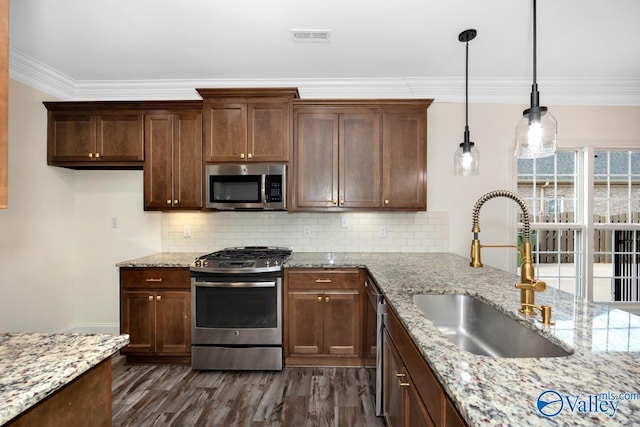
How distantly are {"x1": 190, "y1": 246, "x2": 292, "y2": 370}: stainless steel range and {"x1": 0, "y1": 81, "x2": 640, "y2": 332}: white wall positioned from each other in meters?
0.73

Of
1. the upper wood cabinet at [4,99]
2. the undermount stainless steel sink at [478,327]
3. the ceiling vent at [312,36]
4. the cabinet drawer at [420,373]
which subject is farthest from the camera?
the ceiling vent at [312,36]

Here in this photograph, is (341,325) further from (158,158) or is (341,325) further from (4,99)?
(4,99)

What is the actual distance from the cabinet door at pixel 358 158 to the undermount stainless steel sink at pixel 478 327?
4.80 feet

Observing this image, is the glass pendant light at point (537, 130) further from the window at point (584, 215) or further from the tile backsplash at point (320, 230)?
the window at point (584, 215)

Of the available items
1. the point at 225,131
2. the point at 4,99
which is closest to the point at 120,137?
the point at 225,131

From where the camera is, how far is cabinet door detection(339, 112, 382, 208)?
9.84 ft

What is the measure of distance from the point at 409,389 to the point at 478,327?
0.60 m

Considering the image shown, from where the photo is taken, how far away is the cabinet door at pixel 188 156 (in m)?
3.00

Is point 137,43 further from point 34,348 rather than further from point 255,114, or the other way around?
point 34,348

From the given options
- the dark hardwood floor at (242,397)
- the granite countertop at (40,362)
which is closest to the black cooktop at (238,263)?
the dark hardwood floor at (242,397)

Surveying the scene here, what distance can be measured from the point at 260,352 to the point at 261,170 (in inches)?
63.5

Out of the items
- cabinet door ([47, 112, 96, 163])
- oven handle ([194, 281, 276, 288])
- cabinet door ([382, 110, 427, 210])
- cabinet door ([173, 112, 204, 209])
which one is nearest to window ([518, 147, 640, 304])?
cabinet door ([382, 110, 427, 210])

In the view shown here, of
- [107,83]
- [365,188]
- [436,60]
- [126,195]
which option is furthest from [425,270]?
[107,83]

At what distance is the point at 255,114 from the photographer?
9.66 feet
